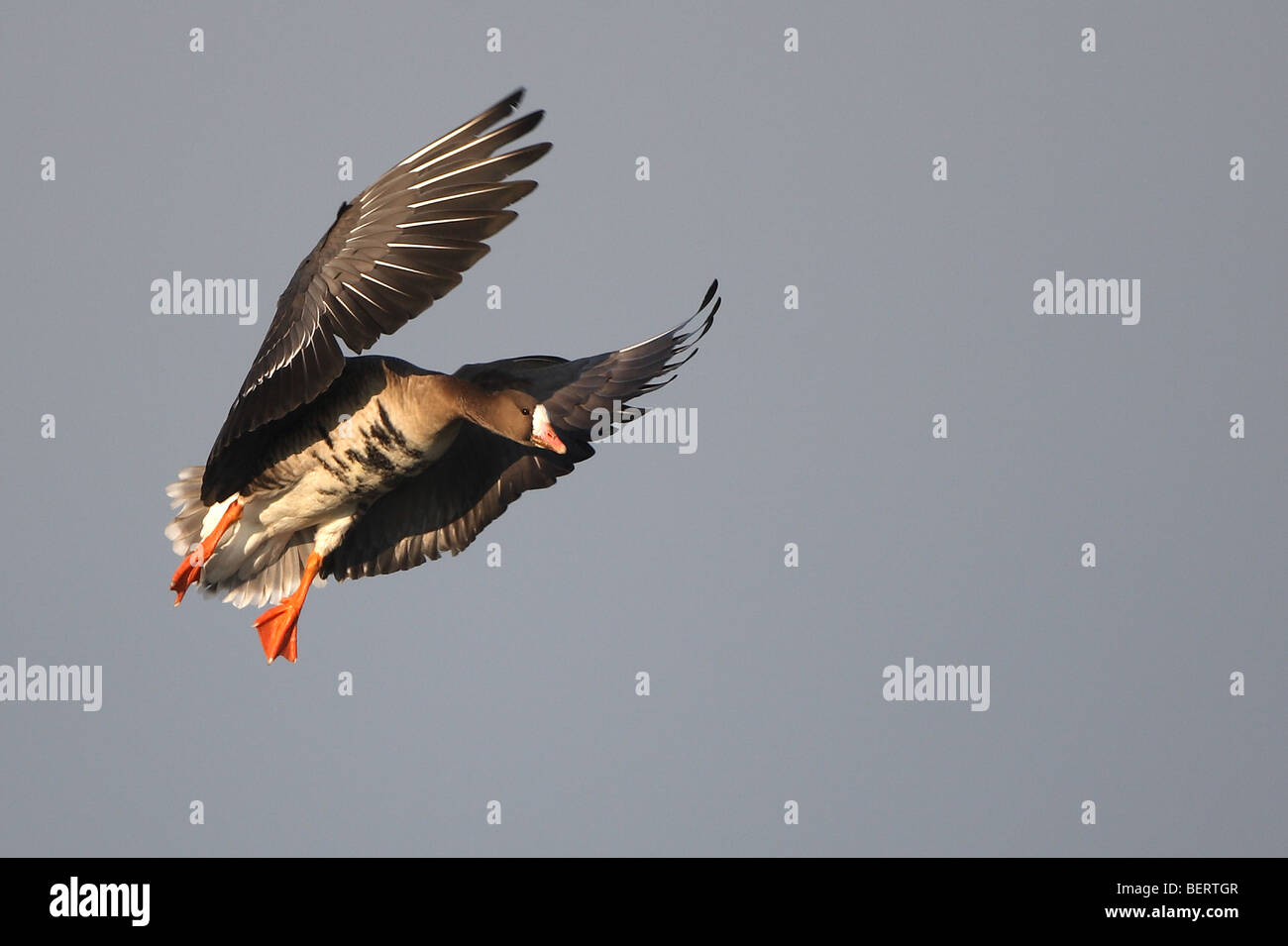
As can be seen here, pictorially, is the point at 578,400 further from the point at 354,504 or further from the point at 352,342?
the point at 352,342

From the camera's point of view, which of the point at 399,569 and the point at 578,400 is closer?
the point at 578,400

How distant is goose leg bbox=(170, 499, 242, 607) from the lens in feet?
44.6

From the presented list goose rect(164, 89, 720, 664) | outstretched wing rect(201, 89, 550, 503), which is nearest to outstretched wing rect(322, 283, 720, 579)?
goose rect(164, 89, 720, 664)

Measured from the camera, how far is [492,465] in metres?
14.3

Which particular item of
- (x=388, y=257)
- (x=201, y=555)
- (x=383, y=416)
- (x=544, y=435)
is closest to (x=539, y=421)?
(x=544, y=435)

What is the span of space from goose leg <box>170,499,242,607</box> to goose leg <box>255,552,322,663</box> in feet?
2.39

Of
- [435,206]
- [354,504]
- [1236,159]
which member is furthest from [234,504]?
[1236,159]

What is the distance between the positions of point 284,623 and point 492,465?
93.7 inches

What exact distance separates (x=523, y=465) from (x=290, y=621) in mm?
2555

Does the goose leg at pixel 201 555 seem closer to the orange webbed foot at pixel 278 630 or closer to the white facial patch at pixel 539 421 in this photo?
the orange webbed foot at pixel 278 630

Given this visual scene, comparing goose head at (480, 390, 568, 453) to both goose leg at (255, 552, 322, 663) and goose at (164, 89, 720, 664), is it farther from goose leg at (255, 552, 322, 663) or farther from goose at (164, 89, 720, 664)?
goose leg at (255, 552, 322, 663)

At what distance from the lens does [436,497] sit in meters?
14.5

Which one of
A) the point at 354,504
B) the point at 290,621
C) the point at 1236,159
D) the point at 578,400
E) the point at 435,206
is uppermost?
the point at 1236,159

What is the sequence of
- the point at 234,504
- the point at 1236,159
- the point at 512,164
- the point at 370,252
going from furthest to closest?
the point at 1236,159
the point at 234,504
the point at 370,252
the point at 512,164
